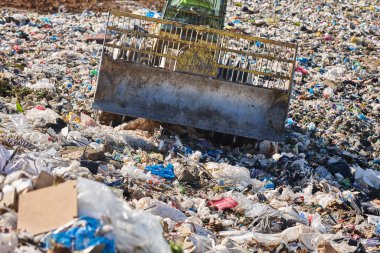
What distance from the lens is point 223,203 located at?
591 centimetres

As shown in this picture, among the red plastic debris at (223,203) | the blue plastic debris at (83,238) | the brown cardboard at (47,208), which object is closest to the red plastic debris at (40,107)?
the red plastic debris at (223,203)

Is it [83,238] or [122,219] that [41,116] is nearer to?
[122,219]

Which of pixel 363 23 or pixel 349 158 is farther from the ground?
pixel 363 23

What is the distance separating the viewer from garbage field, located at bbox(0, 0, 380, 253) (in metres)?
3.39

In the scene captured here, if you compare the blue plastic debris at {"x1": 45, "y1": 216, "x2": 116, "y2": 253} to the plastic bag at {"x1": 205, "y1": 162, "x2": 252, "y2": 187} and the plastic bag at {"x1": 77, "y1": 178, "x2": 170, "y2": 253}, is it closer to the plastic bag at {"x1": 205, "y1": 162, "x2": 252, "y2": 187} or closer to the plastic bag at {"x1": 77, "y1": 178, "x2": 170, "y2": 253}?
the plastic bag at {"x1": 77, "y1": 178, "x2": 170, "y2": 253}

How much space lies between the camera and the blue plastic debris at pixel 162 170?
255 inches

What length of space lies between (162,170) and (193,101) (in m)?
1.33

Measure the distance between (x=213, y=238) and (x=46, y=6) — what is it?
41.4 ft

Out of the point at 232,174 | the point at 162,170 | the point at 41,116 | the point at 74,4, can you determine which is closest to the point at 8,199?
the point at 162,170

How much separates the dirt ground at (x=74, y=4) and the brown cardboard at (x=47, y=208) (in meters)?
13.0

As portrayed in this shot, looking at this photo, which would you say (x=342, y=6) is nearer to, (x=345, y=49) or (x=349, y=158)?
(x=345, y=49)

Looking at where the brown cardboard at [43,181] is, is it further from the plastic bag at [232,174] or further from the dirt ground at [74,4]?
the dirt ground at [74,4]

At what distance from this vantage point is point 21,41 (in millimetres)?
11742

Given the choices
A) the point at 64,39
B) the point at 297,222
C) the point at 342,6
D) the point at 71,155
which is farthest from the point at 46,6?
the point at 297,222
